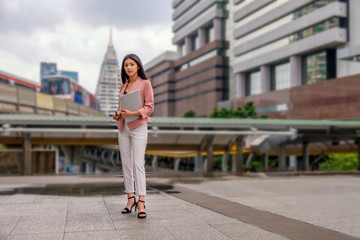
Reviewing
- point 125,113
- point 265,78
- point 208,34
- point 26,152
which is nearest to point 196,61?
point 208,34

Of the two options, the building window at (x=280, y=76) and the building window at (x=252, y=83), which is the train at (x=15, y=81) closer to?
the building window at (x=252, y=83)

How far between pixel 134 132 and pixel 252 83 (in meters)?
80.8

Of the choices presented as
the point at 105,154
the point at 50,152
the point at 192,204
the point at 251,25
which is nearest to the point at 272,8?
the point at 251,25

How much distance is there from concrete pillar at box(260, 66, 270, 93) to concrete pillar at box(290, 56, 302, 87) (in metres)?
8.17

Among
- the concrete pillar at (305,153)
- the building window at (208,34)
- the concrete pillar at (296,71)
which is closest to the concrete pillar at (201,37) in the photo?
the building window at (208,34)

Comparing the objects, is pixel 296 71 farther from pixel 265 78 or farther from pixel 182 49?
pixel 182 49

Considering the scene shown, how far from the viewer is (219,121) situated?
22.9m

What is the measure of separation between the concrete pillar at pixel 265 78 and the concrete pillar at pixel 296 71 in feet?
26.8

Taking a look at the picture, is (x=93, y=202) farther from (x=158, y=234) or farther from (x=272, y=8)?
(x=272, y=8)

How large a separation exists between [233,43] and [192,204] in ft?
303

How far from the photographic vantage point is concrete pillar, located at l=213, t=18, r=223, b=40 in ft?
331

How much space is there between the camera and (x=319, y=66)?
65250 mm

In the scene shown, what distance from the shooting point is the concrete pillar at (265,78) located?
77.8 metres

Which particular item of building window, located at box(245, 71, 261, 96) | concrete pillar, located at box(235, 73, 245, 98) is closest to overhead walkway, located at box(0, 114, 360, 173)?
building window, located at box(245, 71, 261, 96)
